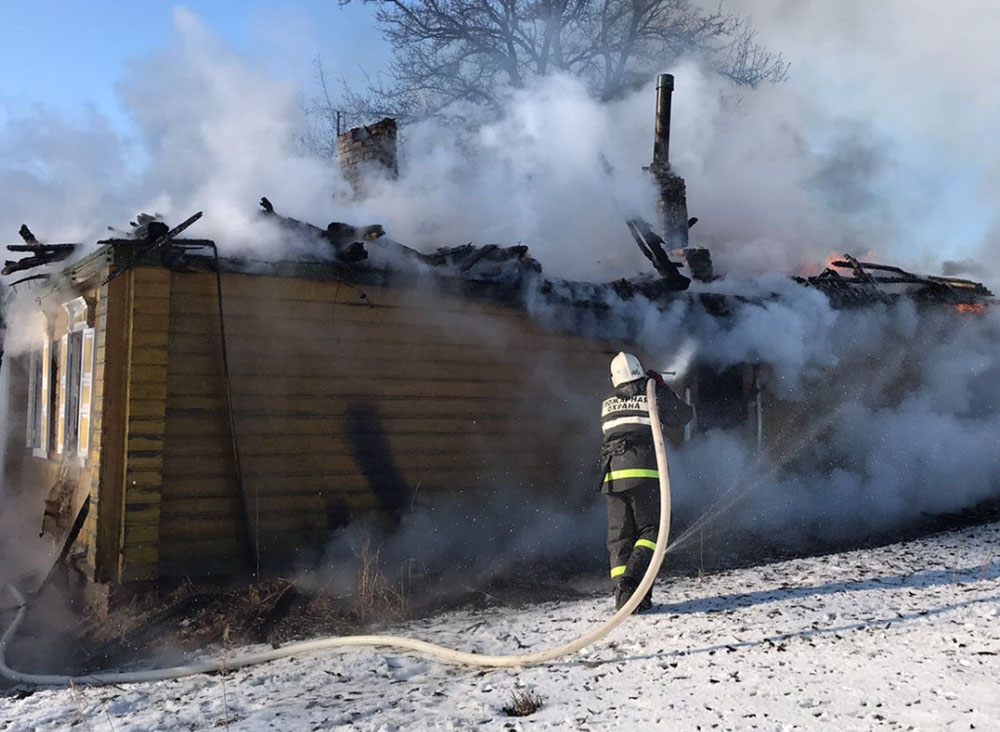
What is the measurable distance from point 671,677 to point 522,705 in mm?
903

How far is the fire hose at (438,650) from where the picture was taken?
4770 mm

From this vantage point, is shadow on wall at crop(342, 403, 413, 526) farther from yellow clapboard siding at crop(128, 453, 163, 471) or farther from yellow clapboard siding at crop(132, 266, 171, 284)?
yellow clapboard siding at crop(132, 266, 171, 284)

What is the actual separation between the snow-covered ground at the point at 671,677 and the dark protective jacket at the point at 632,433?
3.13 feet

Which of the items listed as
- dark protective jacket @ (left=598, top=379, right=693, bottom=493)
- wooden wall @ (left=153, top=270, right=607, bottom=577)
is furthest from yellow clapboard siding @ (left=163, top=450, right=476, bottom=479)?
dark protective jacket @ (left=598, top=379, right=693, bottom=493)

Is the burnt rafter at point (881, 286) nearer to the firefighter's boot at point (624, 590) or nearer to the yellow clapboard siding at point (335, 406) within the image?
the yellow clapboard siding at point (335, 406)

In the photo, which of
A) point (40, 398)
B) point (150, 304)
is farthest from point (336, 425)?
Answer: point (40, 398)

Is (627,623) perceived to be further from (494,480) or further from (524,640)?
(494,480)

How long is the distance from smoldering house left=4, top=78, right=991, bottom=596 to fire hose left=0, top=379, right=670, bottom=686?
1.72 meters

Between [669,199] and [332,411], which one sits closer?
[332,411]

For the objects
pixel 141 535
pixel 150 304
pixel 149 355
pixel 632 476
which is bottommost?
pixel 141 535

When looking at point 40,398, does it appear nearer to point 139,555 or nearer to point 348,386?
point 139,555

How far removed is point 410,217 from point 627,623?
673 centimetres

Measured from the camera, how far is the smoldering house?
717cm

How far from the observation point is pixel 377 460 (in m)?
8.21
